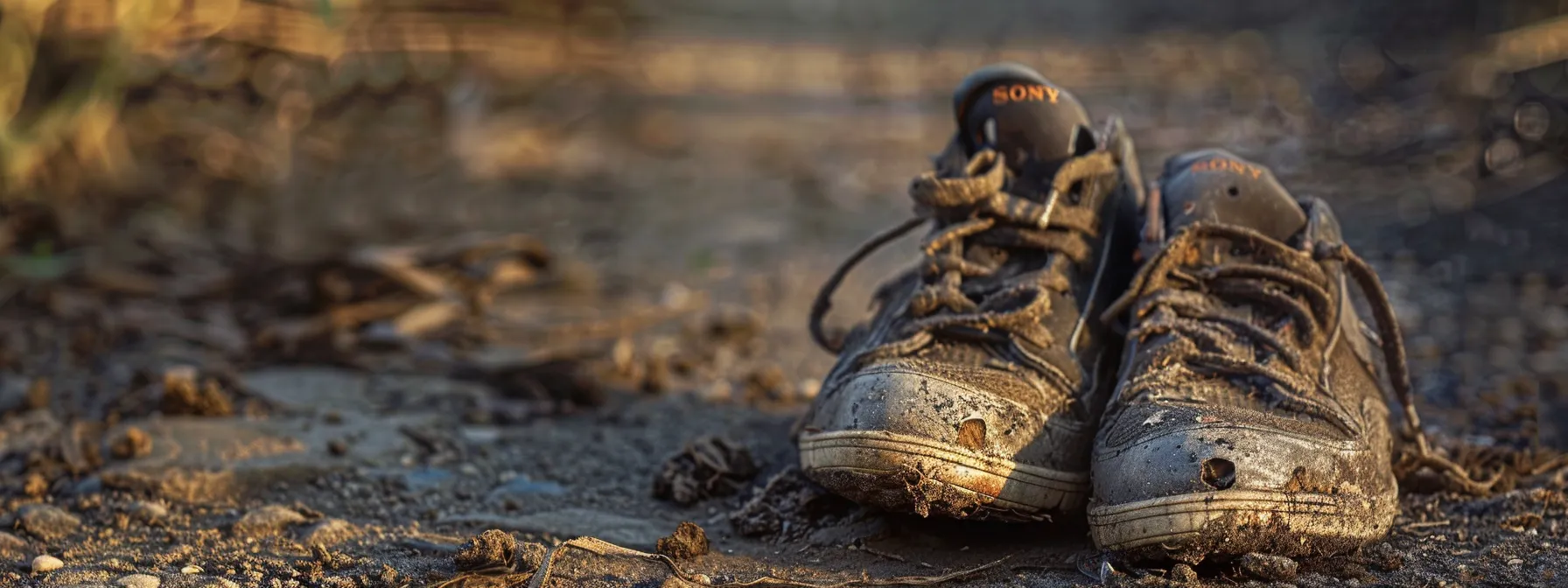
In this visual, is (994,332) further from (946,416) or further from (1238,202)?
(1238,202)

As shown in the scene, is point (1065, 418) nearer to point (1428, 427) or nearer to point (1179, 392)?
point (1179, 392)

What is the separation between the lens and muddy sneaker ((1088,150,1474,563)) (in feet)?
7.47

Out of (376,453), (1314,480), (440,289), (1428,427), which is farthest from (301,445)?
(1428,427)

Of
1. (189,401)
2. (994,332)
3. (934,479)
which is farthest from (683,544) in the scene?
(189,401)

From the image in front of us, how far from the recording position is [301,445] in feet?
11.1

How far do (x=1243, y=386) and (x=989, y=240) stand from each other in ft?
1.98

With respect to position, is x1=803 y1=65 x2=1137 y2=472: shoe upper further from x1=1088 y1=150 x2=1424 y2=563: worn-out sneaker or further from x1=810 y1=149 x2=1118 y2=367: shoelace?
x1=1088 y1=150 x2=1424 y2=563: worn-out sneaker

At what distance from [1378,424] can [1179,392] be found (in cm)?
44

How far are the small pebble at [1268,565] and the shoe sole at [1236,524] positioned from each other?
13 mm

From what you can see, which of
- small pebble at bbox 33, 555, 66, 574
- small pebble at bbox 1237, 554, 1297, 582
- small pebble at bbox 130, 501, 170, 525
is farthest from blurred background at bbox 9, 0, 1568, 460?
small pebble at bbox 1237, 554, 1297, 582

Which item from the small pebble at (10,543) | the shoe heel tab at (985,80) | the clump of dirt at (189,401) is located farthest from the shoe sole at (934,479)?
the clump of dirt at (189,401)

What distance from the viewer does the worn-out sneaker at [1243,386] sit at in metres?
2.28

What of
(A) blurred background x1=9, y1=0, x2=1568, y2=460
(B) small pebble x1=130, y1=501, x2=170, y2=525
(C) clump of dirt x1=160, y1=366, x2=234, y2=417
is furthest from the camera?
(A) blurred background x1=9, y1=0, x2=1568, y2=460

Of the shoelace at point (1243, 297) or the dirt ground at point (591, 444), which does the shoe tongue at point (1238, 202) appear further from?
Answer: the dirt ground at point (591, 444)
